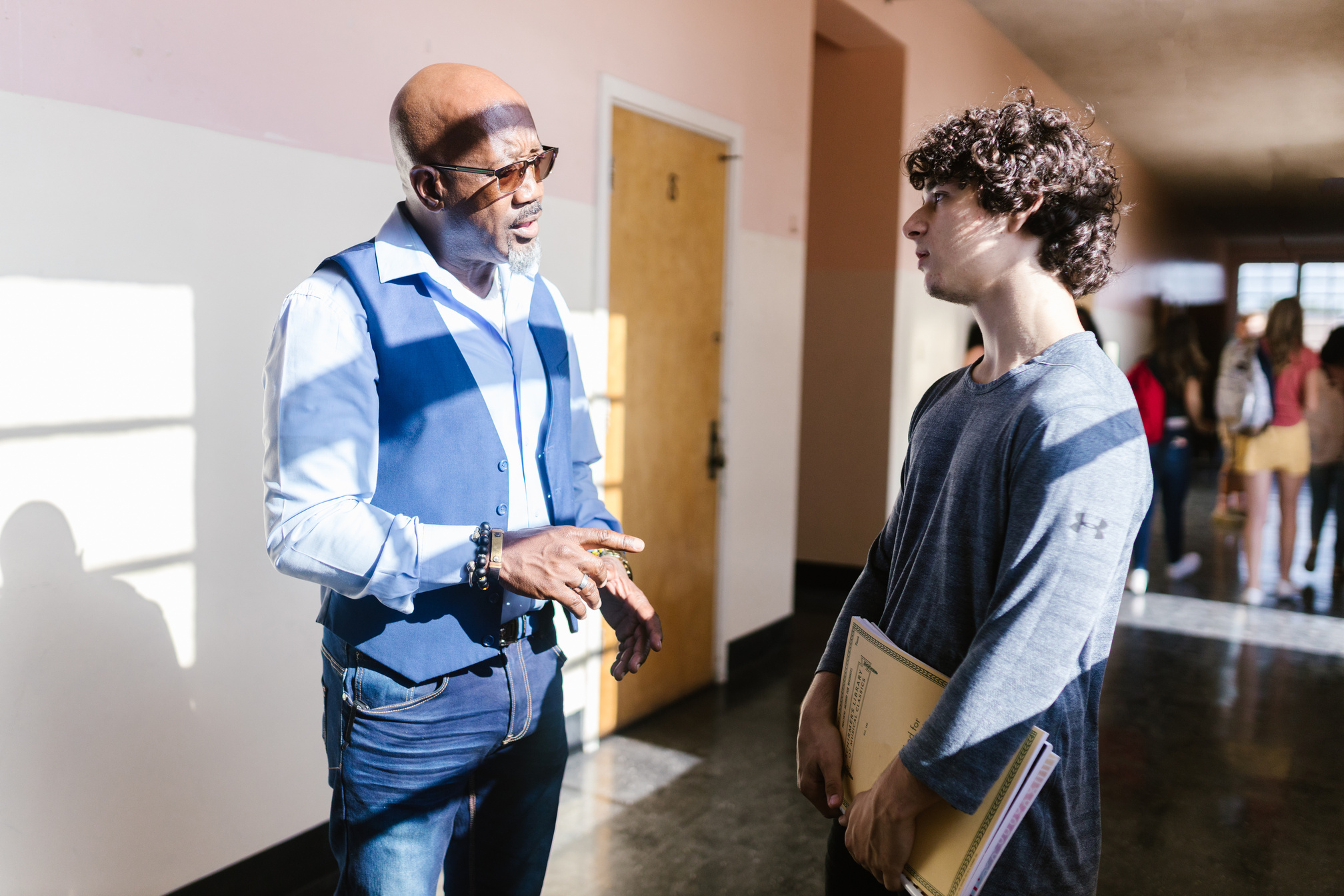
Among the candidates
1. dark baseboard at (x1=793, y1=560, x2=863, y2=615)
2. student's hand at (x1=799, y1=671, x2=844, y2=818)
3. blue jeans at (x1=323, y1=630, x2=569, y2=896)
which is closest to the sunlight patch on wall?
blue jeans at (x1=323, y1=630, x2=569, y2=896)

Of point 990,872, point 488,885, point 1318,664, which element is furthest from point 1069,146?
point 1318,664

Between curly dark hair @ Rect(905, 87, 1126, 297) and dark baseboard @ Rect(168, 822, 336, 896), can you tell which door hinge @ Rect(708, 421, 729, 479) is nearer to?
dark baseboard @ Rect(168, 822, 336, 896)

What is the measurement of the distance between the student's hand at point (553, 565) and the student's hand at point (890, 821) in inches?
16.6

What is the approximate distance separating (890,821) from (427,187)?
106 cm

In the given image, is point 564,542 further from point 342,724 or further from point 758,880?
point 758,880

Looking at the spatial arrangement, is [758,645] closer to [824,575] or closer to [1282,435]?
[824,575]

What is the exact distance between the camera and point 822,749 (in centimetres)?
131

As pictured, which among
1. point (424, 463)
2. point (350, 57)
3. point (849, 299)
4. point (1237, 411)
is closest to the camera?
point (424, 463)

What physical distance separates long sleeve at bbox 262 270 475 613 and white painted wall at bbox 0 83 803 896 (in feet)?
3.01

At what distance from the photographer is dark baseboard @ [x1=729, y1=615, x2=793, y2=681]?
4.27 meters

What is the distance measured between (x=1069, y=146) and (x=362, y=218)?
1789mm

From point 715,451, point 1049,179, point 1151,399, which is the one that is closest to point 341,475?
point 1049,179

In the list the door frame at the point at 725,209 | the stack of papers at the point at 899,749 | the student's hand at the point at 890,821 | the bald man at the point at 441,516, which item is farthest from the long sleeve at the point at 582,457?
the door frame at the point at 725,209

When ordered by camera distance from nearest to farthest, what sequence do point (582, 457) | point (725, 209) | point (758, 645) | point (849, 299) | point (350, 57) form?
1. point (582, 457)
2. point (350, 57)
3. point (725, 209)
4. point (758, 645)
5. point (849, 299)
